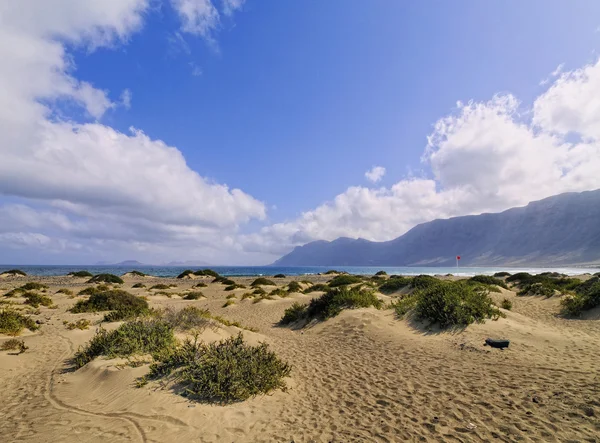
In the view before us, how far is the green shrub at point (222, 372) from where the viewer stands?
22.6 feet

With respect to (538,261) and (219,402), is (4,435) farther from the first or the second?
(538,261)

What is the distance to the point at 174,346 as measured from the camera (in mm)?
8906

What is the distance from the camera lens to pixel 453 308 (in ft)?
47.0

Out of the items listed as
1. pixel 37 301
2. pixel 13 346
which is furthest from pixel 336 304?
pixel 37 301

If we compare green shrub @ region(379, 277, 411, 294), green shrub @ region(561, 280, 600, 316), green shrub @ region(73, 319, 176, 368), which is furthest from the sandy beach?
green shrub @ region(379, 277, 411, 294)

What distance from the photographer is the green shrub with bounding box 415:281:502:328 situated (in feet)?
46.0

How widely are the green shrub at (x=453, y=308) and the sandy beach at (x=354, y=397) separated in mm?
1006

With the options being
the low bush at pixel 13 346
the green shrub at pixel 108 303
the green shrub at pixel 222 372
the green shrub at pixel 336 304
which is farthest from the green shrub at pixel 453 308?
the low bush at pixel 13 346

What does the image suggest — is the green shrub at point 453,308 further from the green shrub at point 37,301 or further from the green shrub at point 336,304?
the green shrub at point 37,301

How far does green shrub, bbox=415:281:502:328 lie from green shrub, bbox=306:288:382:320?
328 cm

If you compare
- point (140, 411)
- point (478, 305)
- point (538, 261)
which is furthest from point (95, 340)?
point (538, 261)

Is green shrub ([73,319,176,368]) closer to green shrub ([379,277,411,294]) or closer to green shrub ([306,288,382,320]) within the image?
green shrub ([306,288,382,320])

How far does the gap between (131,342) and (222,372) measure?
156 inches

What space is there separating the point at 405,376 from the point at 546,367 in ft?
13.6
